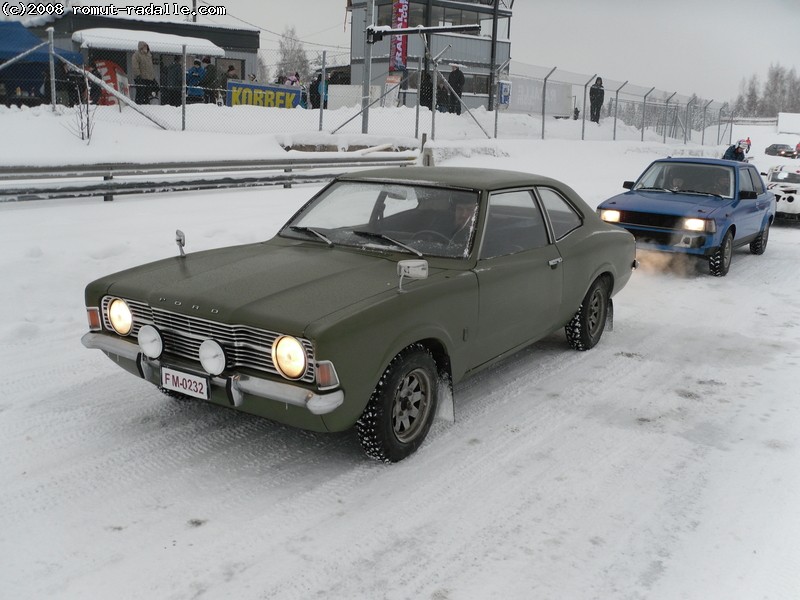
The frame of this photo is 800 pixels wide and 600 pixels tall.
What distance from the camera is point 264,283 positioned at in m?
4.18

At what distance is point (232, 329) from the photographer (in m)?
3.79

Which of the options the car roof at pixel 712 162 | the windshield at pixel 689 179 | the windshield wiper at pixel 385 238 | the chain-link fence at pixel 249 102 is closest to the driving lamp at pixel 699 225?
the windshield at pixel 689 179

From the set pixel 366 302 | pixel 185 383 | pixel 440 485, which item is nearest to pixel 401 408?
pixel 440 485

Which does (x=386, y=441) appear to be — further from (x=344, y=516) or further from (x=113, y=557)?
(x=113, y=557)

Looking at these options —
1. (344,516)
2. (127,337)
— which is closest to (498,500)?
(344,516)

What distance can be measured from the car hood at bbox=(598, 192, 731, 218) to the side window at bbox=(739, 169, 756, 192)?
61cm

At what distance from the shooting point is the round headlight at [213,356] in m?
3.78

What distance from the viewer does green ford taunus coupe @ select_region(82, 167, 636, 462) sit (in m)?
3.70

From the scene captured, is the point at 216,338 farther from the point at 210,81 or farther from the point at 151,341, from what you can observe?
the point at 210,81

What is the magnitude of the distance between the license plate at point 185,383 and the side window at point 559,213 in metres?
2.95

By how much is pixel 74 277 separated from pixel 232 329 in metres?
4.35

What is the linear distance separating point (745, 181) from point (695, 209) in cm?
172

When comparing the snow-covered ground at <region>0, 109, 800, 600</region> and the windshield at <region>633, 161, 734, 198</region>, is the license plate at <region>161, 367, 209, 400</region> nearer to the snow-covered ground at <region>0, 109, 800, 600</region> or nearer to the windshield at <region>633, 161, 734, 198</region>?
the snow-covered ground at <region>0, 109, 800, 600</region>

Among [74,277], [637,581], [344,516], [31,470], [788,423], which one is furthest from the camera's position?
[74,277]
